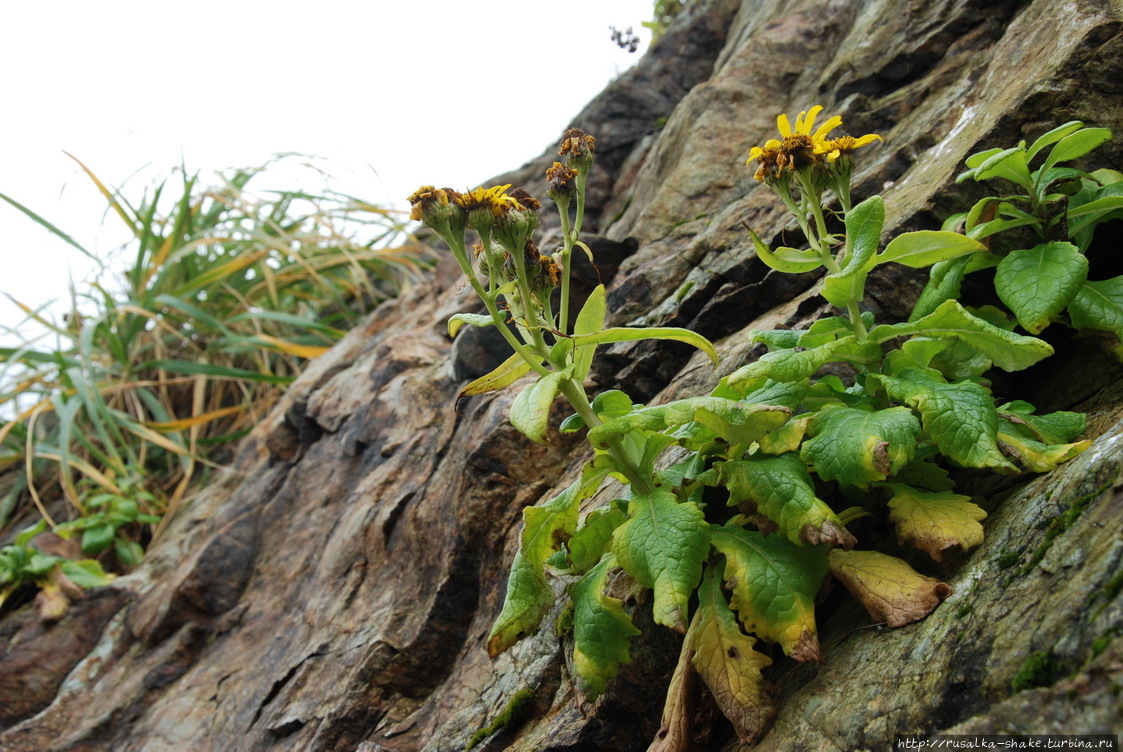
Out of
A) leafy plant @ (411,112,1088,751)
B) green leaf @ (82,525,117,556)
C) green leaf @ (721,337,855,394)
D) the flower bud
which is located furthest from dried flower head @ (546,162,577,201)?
green leaf @ (82,525,117,556)

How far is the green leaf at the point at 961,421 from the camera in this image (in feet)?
5.53

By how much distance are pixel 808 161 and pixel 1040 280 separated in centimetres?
70

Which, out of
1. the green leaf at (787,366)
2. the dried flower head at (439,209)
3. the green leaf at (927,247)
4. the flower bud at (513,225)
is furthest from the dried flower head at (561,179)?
the green leaf at (927,247)

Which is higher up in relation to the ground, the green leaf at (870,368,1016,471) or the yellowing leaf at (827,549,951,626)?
the green leaf at (870,368,1016,471)

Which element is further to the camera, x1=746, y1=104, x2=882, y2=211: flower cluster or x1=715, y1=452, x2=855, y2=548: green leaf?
x1=746, y1=104, x2=882, y2=211: flower cluster

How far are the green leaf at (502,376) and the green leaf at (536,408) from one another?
222 millimetres

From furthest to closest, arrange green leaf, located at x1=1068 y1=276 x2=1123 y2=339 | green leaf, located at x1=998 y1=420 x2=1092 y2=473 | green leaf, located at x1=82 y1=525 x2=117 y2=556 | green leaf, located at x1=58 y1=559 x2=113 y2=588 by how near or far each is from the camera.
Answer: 1. green leaf, located at x1=82 y1=525 x2=117 y2=556
2. green leaf, located at x1=58 y1=559 x2=113 y2=588
3. green leaf, located at x1=1068 y1=276 x2=1123 y2=339
4. green leaf, located at x1=998 y1=420 x2=1092 y2=473

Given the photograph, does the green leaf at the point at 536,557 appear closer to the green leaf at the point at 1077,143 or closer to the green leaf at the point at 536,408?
the green leaf at the point at 536,408

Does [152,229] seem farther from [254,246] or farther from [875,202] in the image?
[875,202]

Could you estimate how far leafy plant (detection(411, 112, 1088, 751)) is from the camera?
66.5 inches

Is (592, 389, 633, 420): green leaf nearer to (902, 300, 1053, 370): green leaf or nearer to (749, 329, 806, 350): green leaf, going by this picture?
(749, 329, 806, 350): green leaf

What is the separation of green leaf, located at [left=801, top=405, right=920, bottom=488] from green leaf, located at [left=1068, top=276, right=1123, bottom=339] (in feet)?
2.16

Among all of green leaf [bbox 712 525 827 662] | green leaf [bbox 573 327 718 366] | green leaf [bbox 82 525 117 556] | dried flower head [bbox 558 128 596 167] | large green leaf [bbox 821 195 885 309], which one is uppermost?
green leaf [bbox 82 525 117 556]

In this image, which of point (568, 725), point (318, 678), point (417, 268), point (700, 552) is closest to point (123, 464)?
point (417, 268)
